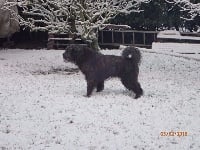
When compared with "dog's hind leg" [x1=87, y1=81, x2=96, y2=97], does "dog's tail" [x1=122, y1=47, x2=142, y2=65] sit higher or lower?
higher

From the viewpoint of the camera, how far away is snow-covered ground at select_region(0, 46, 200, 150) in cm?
824

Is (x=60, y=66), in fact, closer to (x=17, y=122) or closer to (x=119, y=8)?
(x=119, y=8)

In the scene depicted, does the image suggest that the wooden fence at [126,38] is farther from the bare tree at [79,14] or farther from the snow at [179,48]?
the bare tree at [79,14]

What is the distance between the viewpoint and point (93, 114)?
32.6 feet

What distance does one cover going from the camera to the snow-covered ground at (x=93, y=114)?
27.0 ft

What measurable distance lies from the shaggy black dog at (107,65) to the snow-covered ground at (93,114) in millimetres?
415

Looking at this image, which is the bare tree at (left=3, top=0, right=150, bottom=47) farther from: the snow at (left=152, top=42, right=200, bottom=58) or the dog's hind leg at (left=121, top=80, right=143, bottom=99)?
the snow at (left=152, top=42, right=200, bottom=58)

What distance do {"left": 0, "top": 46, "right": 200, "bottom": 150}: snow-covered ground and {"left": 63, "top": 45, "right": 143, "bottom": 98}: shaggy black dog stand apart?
0.41 m

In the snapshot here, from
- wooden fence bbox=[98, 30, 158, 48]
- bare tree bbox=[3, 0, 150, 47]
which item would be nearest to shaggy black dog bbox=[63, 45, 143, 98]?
bare tree bbox=[3, 0, 150, 47]

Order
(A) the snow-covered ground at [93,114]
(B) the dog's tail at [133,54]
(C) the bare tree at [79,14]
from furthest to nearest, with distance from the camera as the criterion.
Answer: (C) the bare tree at [79,14] → (B) the dog's tail at [133,54] → (A) the snow-covered ground at [93,114]

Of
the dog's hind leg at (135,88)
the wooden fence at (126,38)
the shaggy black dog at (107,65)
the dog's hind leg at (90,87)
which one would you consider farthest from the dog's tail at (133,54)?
the wooden fence at (126,38)
